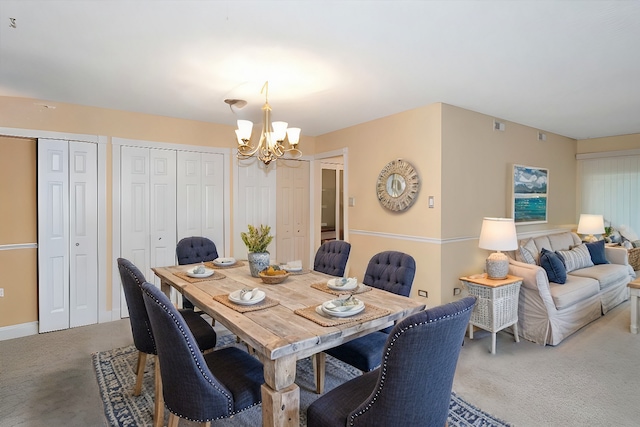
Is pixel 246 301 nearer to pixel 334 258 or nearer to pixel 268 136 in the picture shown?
pixel 334 258

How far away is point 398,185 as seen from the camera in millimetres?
4070

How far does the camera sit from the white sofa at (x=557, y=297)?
3293 millimetres

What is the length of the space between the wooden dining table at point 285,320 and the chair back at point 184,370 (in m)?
0.21

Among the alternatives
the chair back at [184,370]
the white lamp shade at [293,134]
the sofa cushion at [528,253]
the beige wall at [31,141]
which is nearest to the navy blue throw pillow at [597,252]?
the sofa cushion at [528,253]

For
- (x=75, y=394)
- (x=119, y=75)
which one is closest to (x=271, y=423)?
(x=75, y=394)

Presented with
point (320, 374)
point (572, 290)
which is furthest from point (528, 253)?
point (320, 374)

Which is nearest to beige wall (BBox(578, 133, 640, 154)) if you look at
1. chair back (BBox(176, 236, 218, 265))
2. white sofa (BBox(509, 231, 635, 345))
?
white sofa (BBox(509, 231, 635, 345))

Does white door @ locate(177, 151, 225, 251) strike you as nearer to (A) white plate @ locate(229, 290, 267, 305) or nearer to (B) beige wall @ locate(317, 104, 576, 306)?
(B) beige wall @ locate(317, 104, 576, 306)

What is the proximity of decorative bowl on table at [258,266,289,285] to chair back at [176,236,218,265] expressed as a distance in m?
1.29

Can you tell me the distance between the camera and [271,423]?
147 cm

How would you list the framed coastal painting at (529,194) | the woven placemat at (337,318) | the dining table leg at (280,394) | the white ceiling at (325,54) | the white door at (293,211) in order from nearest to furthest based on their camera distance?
1. the dining table leg at (280,394)
2. the woven placemat at (337,318)
3. the white ceiling at (325,54)
4. the framed coastal painting at (529,194)
5. the white door at (293,211)

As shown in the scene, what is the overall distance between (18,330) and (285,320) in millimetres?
3528

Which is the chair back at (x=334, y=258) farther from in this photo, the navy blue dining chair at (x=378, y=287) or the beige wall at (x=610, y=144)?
the beige wall at (x=610, y=144)

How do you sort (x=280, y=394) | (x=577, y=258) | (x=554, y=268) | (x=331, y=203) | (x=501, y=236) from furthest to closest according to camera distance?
(x=331, y=203) < (x=577, y=258) < (x=554, y=268) < (x=501, y=236) < (x=280, y=394)
